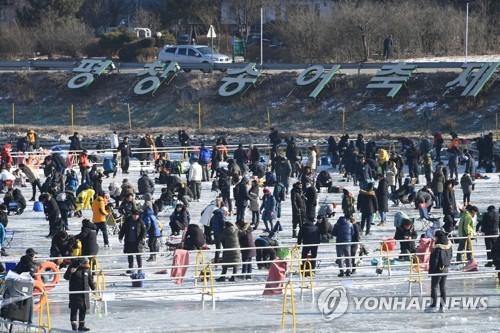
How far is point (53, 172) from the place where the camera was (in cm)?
3478

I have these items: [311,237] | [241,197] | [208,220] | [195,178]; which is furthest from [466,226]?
[195,178]

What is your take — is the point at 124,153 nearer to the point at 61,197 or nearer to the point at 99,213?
the point at 61,197

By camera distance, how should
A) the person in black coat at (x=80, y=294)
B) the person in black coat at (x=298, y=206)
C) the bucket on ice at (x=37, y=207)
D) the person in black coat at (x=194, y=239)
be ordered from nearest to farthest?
1. the person in black coat at (x=80, y=294)
2. the person in black coat at (x=194, y=239)
3. the person in black coat at (x=298, y=206)
4. the bucket on ice at (x=37, y=207)

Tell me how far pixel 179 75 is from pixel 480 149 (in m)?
23.6

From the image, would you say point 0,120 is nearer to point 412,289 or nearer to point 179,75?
point 179,75

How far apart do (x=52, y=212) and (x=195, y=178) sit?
6319mm

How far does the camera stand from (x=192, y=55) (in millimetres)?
62156

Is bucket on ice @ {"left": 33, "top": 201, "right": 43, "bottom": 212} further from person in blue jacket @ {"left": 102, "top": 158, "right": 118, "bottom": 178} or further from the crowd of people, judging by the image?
person in blue jacket @ {"left": 102, "top": 158, "right": 118, "bottom": 178}

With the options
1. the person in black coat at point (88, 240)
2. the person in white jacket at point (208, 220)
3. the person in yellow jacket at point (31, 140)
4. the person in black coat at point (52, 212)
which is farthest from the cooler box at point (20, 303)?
the person in yellow jacket at point (31, 140)

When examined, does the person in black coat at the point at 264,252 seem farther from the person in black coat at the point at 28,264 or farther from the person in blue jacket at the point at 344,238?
the person in black coat at the point at 28,264

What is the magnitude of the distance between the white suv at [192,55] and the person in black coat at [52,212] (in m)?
33.8

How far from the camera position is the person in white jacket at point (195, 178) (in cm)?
3316

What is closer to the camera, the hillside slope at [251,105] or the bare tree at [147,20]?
the hillside slope at [251,105]

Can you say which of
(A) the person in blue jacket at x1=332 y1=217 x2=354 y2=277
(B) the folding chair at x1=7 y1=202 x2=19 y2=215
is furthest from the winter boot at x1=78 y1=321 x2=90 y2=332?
(B) the folding chair at x1=7 y1=202 x2=19 y2=215
